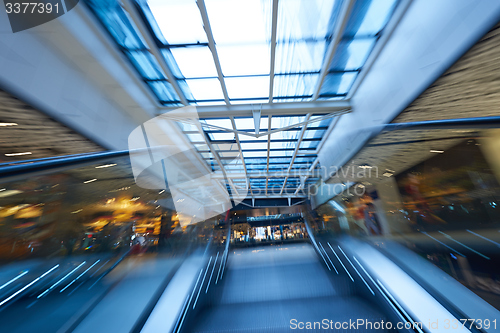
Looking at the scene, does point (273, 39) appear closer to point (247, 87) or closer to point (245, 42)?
point (245, 42)

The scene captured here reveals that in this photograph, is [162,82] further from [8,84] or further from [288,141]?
[288,141]

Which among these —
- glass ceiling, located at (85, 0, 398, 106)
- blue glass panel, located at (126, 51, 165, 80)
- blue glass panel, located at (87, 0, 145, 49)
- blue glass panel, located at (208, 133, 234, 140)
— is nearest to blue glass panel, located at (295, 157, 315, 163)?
blue glass panel, located at (208, 133, 234, 140)

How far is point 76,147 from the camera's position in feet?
17.9

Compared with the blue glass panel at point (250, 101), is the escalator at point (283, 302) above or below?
below

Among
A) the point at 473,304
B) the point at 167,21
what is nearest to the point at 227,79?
the point at 167,21

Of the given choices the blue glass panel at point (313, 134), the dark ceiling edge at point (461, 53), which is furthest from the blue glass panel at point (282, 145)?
the dark ceiling edge at point (461, 53)

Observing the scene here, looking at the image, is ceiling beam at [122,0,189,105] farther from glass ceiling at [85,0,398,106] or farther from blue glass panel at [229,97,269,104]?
blue glass panel at [229,97,269,104]

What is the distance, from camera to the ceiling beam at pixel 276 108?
8.15 metres

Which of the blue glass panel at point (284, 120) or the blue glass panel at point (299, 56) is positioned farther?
the blue glass panel at point (284, 120)

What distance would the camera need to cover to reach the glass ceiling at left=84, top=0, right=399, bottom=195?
15.2ft

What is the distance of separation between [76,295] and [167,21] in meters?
6.00

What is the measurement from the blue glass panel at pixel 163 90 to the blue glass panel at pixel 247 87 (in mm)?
2121

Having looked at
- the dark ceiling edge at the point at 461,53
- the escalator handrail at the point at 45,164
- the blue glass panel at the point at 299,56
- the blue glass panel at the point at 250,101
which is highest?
the blue glass panel at the point at 299,56

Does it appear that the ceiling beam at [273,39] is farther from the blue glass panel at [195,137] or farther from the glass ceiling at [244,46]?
the blue glass panel at [195,137]
